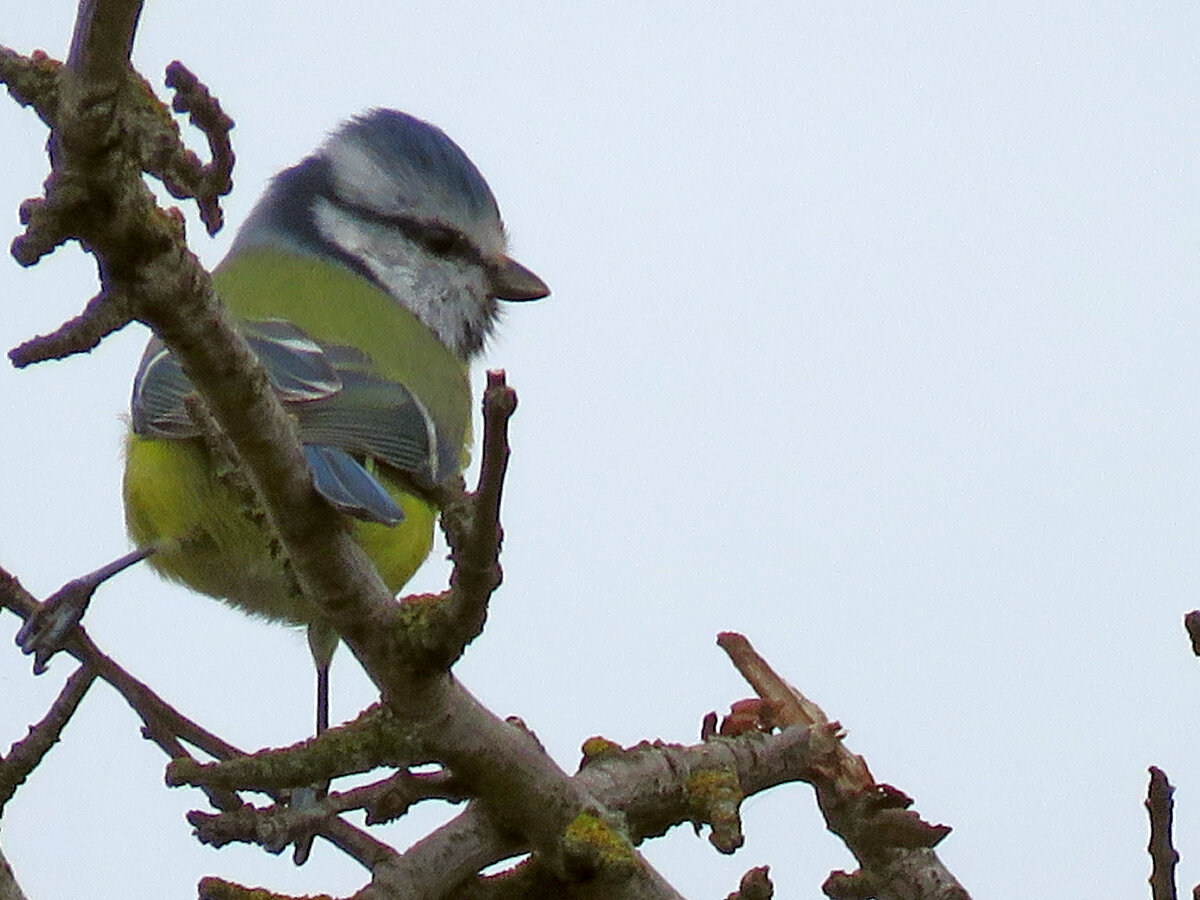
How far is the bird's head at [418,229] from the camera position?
4.04 metres

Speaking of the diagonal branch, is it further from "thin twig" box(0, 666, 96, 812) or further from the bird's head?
the bird's head

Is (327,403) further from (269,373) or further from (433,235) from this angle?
(433,235)

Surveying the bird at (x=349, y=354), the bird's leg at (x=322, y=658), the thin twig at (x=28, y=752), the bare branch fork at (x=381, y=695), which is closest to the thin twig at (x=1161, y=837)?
the bare branch fork at (x=381, y=695)

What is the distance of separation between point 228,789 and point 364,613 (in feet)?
0.81

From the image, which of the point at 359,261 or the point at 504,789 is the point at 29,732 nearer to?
the point at 504,789

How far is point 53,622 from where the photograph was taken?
2.42m

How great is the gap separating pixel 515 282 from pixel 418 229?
263mm

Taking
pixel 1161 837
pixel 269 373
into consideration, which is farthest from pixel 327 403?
pixel 1161 837

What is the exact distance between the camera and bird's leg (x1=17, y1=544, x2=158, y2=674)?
7.82 feet

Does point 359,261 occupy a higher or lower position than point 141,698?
higher

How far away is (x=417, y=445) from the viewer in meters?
3.12

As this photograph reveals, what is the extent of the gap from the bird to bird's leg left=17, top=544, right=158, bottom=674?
281 mm

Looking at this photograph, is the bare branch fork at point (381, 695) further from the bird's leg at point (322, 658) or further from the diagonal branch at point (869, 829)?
the bird's leg at point (322, 658)

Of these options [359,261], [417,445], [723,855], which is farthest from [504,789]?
[359,261]
